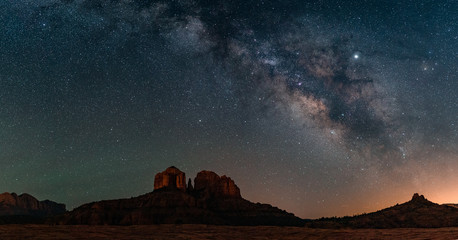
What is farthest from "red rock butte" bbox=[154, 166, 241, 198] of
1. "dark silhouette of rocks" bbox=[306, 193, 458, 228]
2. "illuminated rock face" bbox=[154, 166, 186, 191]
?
"dark silhouette of rocks" bbox=[306, 193, 458, 228]

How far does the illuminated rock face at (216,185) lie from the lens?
552ft

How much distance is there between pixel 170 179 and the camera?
568 feet

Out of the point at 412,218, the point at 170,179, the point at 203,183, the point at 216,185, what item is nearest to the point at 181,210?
the point at 170,179

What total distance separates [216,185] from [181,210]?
55.7m

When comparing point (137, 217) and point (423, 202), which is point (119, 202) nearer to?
point (137, 217)

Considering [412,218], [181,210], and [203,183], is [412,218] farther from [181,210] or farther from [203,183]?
[203,183]

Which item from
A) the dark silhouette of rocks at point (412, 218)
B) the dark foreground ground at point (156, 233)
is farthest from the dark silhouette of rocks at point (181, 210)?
the dark foreground ground at point (156, 233)

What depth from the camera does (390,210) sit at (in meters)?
131

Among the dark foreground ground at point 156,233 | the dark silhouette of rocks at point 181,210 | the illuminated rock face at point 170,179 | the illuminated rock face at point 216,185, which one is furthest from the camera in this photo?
the illuminated rock face at point 170,179

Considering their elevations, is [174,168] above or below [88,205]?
above

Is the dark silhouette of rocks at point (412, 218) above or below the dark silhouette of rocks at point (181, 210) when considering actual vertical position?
below

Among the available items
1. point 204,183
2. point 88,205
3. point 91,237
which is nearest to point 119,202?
point 88,205

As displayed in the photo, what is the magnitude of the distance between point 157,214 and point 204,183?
65232 millimetres

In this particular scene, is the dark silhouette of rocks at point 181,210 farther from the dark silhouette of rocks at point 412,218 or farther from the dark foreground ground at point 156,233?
the dark foreground ground at point 156,233
